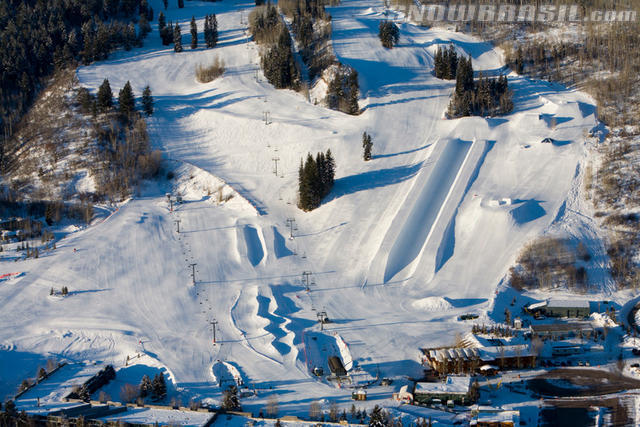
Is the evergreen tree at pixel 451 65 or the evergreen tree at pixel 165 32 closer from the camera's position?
the evergreen tree at pixel 451 65

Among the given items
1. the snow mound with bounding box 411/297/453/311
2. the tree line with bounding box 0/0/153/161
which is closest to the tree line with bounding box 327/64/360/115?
the snow mound with bounding box 411/297/453/311

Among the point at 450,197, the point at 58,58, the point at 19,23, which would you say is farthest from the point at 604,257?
the point at 19,23

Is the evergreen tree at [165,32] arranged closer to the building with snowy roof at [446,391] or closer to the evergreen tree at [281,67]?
the evergreen tree at [281,67]

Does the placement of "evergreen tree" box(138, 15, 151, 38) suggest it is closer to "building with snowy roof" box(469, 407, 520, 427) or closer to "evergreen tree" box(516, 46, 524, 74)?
"evergreen tree" box(516, 46, 524, 74)

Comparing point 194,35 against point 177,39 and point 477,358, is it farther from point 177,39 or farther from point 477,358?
point 477,358

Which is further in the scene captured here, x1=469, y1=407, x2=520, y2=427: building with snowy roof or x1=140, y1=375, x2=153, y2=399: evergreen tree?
x1=140, y1=375, x2=153, y2=399: evergreen tree

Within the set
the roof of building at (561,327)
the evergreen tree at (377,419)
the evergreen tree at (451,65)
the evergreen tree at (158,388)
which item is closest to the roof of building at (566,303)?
the roof of building at (561,327)

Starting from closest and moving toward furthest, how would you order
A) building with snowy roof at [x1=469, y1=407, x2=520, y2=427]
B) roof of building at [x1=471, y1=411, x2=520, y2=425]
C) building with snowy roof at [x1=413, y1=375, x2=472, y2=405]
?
building with snowy roof at [x1=469, y1=407, x2=520, y2=427] < roof of building at [x1=471, y1=411, x2=520, y2=425] < building with snowy roof at [x1=413, y1=375, x2=472, y2=405]

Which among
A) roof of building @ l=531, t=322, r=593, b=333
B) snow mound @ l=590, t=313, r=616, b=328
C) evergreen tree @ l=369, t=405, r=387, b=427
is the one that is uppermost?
evergreen tree @ l=369, t=405, r=387, b=427
